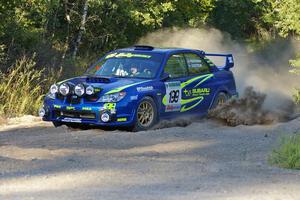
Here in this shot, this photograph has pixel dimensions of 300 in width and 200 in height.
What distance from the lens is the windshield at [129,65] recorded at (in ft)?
44.2

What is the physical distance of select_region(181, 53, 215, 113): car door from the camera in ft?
45.5

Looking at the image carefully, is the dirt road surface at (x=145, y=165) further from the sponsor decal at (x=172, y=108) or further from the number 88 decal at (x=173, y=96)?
the number 88 decal at (x=173, y=96)

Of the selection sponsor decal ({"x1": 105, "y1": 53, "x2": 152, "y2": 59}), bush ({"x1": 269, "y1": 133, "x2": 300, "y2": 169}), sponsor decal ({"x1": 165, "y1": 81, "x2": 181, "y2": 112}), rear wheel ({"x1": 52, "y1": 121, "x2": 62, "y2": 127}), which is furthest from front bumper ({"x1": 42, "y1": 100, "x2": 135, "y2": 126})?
bush ({"x1": 269, "y1": 133, "x2": 300, "y2": 169})

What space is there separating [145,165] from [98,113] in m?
3.88

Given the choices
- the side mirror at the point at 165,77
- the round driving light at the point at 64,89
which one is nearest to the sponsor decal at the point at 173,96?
the side mirror at the point at 165,77

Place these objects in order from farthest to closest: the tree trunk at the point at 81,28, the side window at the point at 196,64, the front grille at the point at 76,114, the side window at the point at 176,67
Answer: the tree trunk at the point at 81,28 < the side window at the point at 196,64 < the side window at the point at 176,67 < the front grille at the point at 76,114

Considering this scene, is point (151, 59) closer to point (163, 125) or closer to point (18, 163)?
point (163, 125)

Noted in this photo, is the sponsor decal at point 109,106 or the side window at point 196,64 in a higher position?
the side window at point 196,64

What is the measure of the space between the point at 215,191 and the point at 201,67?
763cm

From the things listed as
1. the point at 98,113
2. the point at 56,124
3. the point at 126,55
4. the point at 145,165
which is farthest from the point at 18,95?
the point at 145,165

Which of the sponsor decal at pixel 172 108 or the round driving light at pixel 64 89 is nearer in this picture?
the round driving light at pixel 64 89

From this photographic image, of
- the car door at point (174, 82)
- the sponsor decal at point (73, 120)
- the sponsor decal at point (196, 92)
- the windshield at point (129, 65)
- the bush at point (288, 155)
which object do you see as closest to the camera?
the bush at point (288, 155)

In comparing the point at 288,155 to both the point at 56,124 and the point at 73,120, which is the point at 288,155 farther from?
the point at 56,124

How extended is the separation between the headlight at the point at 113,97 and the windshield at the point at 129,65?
41.3 inches
